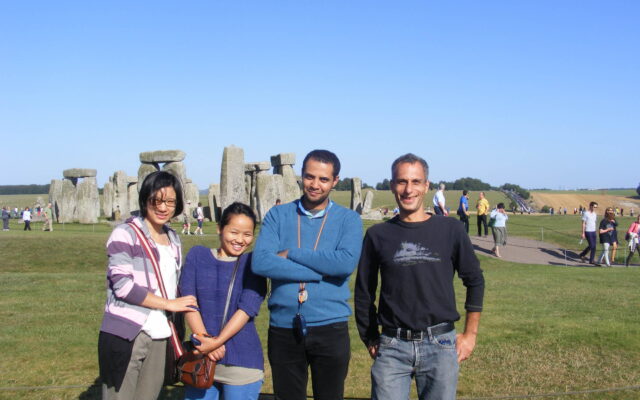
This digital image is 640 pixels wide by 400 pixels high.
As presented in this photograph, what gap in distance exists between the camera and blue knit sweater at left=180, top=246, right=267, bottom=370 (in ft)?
11.8

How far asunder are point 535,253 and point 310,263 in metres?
15.5

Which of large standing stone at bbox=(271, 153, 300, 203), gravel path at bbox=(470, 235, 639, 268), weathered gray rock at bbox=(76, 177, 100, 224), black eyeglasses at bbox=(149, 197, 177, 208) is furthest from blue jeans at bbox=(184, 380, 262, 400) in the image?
weathered gray rock at bbox=(76, 177, 100, 224)

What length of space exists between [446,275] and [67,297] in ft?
25.0

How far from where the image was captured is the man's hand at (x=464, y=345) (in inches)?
136

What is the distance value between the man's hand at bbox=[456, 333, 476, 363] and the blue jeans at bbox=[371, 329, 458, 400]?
0.17ft

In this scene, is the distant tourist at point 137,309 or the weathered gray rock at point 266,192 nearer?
the distant tourist at point 137,309

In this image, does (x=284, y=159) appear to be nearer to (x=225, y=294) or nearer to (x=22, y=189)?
(x=225, y=294)

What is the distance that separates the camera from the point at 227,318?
11.8ft

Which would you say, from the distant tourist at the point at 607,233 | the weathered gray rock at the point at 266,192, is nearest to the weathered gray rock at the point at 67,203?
the weathered gray rock at the point at 266,192

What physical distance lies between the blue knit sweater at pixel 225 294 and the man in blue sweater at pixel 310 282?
0.11 m

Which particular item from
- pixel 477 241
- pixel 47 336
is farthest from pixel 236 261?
pixel 477 241

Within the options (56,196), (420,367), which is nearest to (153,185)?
(420,367)

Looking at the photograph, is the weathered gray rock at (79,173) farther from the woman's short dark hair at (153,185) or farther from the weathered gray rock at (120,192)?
the woman's short dark hair at (153,185)

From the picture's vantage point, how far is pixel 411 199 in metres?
3.52
